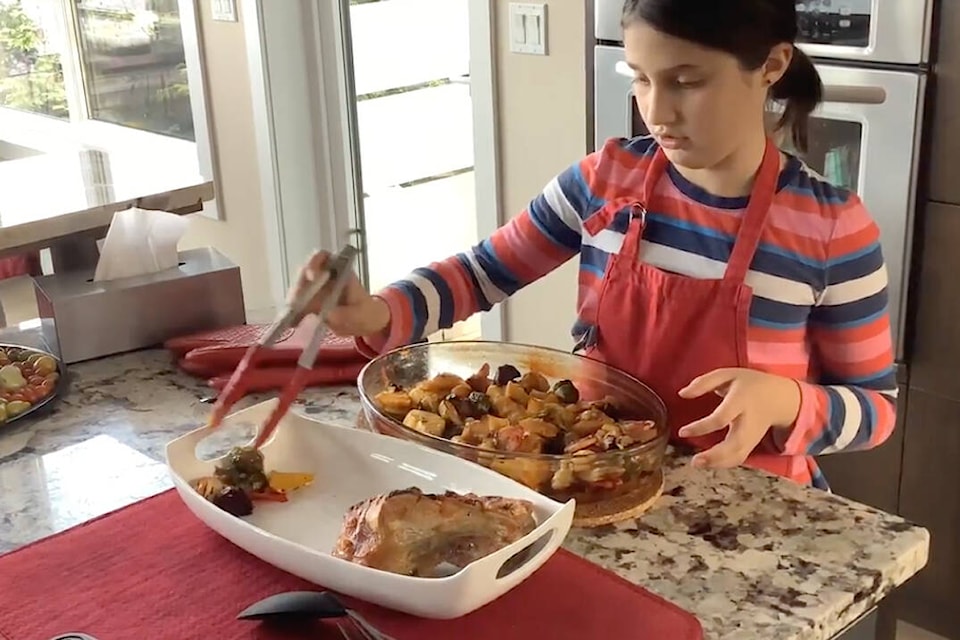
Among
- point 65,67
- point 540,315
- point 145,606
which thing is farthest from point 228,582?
point 65,67

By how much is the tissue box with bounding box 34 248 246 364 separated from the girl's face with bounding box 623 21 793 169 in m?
0.62

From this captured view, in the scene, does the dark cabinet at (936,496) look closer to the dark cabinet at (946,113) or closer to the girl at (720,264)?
the dark cabinet at (946,113)

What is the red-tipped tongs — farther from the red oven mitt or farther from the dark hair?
the dark hair

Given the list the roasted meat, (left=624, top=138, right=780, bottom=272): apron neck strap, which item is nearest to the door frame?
(left=624, top=138, right=780, bottom=272): apron neck strap

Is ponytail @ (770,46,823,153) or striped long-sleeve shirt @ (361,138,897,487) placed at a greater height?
ponytail @ (770,46,823,153)

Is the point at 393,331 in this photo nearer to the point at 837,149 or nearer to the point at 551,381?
the point at 551,381

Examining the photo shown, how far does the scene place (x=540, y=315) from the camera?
2760 millimetres

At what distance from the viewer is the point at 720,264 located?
1.17 metres

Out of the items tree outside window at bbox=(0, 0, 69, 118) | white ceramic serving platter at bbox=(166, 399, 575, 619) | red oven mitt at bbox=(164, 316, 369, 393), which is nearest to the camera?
white ceramic serving platter at bbox=(166, 399, 575, 619)

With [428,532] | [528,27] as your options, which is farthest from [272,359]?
[528,27]

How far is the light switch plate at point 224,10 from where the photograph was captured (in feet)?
11.1

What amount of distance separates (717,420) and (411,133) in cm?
285

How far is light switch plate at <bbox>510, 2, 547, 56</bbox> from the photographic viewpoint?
2551 mm

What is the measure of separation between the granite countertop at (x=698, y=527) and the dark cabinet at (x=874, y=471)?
1098 mm
